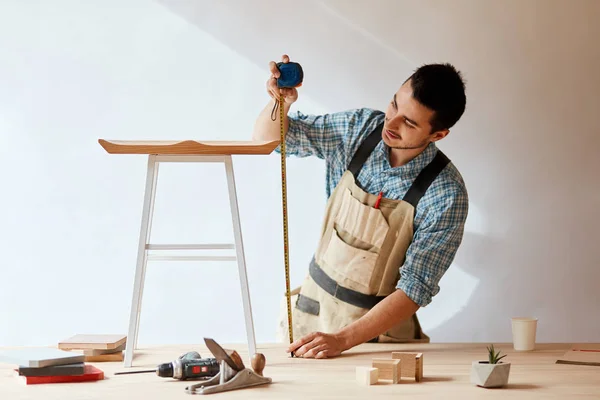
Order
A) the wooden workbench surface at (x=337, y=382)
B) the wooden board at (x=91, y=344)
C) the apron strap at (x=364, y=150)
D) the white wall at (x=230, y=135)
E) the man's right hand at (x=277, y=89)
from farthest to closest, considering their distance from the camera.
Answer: the white wall at (x=230, y=135)
the apron strap at (x=364, y=150)
the man's right hand at (x=277, y=89)
the wooden board at (x=91, y=344)
the wooden workbench surface at (x=337, y=382)

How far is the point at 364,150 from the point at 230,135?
857 millimetres

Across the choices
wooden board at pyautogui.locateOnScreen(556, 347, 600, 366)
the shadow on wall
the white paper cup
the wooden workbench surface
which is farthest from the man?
the shadow on wall

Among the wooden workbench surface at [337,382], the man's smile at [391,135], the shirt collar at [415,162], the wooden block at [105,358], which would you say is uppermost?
the man's smile at [391,135]

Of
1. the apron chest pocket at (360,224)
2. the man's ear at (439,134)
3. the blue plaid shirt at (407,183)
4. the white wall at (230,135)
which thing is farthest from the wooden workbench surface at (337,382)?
the white wall at (230,135)

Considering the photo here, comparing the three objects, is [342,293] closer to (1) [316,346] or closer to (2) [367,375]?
(1) [316,346]

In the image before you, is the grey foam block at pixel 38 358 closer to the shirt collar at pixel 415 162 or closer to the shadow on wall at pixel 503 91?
the shirt collar at pixel 415 162

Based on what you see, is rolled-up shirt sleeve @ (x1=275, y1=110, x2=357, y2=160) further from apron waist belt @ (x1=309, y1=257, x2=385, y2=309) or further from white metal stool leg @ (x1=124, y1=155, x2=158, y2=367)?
white metal stool leg @ (x1=124, y1=155, x2=158, y2=367)

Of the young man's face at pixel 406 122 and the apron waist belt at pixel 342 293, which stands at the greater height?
the young man's face at pixel 406 122

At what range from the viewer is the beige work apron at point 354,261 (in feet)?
9.32

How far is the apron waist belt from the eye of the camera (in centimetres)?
288

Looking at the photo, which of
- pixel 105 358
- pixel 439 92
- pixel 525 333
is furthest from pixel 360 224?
pixel 105 358

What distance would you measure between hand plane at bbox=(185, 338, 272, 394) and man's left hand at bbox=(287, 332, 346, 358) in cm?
40

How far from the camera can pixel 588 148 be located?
353 cm

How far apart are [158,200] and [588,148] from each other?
6.84ft
